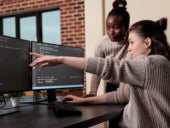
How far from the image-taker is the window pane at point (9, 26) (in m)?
6.57

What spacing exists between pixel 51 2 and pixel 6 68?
4108 mm

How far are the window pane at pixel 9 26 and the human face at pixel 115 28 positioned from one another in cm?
→ 454

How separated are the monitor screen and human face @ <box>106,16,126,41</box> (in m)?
0.70

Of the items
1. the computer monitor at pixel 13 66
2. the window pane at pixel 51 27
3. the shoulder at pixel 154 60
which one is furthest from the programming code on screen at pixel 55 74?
the window pane at pixel 51 27

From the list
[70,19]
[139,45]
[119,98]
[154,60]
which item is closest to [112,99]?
[119,98]

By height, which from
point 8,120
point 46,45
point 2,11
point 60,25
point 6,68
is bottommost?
point 8,120

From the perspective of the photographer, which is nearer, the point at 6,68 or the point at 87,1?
the point at 6,68

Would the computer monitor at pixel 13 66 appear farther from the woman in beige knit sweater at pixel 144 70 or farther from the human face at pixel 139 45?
the human face at pixel 139 45

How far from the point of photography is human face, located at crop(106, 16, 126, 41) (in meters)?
2.37

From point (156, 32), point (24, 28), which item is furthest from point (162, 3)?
point (24, 28)

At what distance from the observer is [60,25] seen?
559 centimetres

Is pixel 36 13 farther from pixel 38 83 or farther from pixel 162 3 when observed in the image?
pixel 38 83

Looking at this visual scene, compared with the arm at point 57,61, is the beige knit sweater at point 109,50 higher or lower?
higher

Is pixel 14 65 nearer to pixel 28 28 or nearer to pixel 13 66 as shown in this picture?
pixel 13 66
